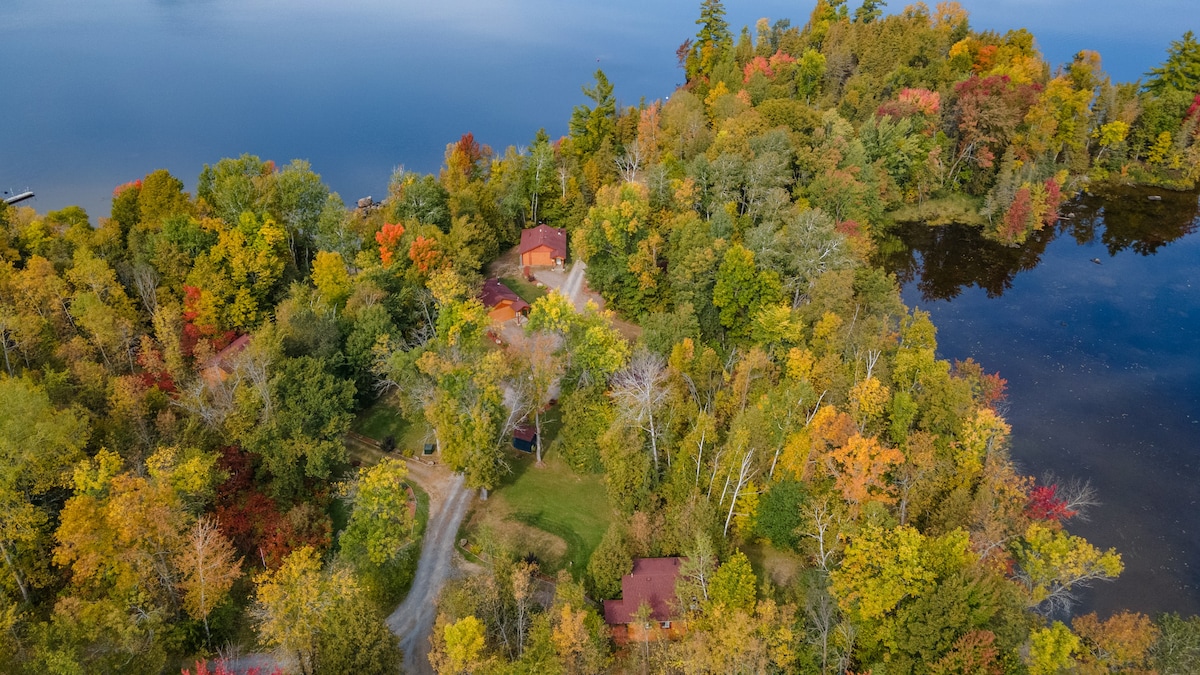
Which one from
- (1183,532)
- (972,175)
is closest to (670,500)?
(1183,532)

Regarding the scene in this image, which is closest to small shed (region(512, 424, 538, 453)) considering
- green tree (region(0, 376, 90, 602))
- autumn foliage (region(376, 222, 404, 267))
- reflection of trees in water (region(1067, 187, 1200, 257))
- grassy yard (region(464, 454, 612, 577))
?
grassy yard (region(464, 454, 612, 577))

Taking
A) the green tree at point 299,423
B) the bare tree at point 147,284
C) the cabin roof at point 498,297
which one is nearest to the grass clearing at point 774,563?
the green tree at point 299,423

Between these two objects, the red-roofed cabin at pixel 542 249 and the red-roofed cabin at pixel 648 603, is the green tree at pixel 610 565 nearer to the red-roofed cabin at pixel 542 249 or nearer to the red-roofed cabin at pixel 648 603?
the red-roofed cabin at pixel 648 603

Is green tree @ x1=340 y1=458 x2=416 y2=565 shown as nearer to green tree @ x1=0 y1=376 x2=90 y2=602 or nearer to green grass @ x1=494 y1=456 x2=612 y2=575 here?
green grass @ x1=494 y1=456 x2=612 y2=575

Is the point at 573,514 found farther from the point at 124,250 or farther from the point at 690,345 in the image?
the point at 124,250

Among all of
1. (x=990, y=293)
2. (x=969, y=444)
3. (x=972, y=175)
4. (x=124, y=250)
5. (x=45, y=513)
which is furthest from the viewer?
(x=972, y=175)

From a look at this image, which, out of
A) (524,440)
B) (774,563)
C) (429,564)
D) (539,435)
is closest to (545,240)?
(524,440)

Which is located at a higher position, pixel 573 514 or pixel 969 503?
pixel 969 503
